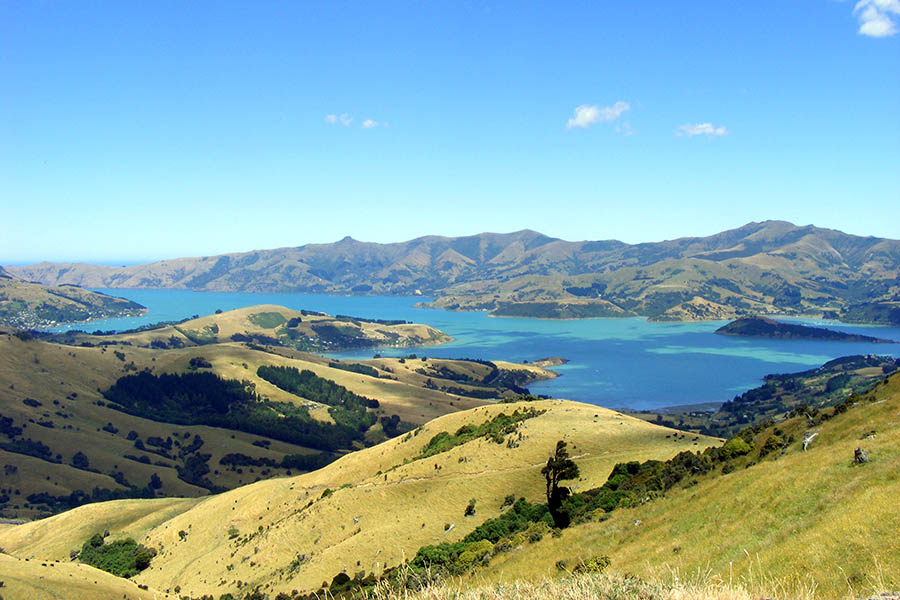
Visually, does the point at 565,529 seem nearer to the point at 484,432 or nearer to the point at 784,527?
the point at 784,527

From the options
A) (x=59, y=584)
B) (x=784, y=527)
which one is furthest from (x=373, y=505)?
(x=784, y=527)

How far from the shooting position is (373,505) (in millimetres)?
62281

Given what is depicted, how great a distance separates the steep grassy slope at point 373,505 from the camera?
175 feet

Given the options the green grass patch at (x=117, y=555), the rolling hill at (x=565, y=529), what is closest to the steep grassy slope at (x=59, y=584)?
the rolling hill at (x=565, y=529)

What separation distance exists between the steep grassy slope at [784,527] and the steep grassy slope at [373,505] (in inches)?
810

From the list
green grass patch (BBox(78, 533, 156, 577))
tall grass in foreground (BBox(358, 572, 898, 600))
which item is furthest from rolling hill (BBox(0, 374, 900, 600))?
green grass patch (BBox(78, 533, 156, 577))

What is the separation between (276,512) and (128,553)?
24.7 metres

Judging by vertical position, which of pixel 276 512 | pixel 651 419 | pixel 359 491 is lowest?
pixel 651 419

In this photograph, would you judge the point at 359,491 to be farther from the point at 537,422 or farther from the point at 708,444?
the point at 708,444

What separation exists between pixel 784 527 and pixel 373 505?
48069mm

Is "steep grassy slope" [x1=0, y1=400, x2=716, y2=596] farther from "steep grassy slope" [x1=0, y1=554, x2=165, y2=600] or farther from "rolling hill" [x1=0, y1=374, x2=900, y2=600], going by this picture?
"steep grassy slope" [x1=0, y1=554, x2=165, y2=600]

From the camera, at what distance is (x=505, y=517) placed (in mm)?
48750

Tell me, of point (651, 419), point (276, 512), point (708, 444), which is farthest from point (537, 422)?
point (651, 419)

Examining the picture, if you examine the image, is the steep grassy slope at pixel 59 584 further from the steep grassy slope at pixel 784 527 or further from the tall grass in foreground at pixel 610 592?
the tall grass in foreground at pixel 610 592
